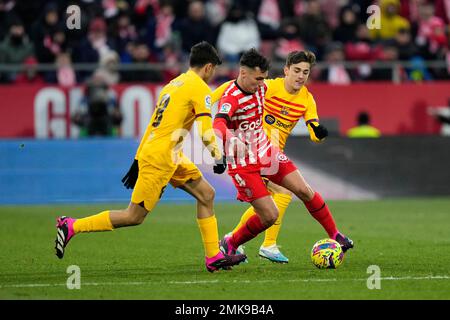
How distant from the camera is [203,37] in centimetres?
2070

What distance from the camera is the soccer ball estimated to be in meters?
9.75

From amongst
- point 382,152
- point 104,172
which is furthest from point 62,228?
point 382,152

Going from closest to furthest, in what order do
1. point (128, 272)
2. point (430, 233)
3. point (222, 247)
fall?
point (128, 272) < point (222, 247) < point (430, 233)

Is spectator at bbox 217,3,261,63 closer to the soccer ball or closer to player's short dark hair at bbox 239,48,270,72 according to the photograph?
player's short dark hair at bbox 239,48,270,72

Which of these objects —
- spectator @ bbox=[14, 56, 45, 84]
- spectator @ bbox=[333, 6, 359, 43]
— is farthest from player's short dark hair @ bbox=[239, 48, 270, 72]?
spectator @ bbox=[333, 6, 359, 43]

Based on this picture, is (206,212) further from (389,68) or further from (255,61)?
(389,68)

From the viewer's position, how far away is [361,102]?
68.6 feet

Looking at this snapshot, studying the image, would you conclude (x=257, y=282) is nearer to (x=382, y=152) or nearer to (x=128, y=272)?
(x=128, y=272)

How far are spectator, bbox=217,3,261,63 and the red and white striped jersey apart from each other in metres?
10.6

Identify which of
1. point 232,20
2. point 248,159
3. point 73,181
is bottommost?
point 73,181

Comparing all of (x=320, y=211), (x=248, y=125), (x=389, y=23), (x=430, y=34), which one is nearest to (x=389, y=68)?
(x=389, y=23)

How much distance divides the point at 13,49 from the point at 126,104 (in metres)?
2.42

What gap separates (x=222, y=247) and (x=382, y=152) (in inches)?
352

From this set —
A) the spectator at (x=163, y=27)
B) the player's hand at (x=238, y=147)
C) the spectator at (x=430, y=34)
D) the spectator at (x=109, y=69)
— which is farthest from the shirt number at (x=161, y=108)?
the spectator at (x=430, y=34)
